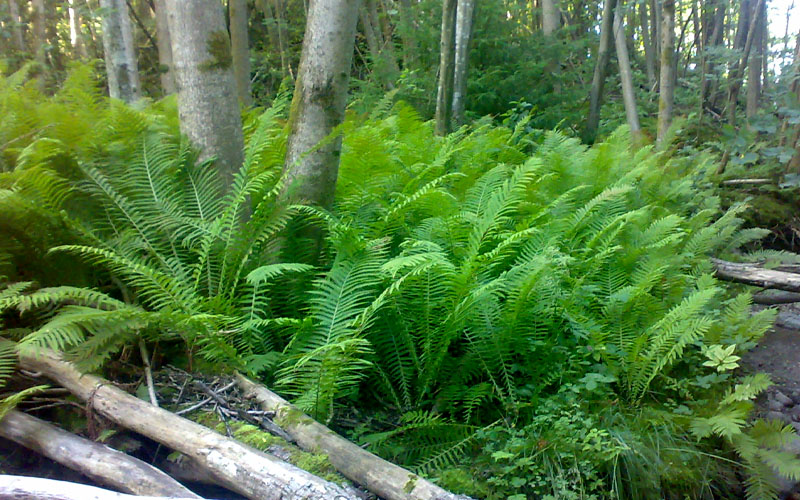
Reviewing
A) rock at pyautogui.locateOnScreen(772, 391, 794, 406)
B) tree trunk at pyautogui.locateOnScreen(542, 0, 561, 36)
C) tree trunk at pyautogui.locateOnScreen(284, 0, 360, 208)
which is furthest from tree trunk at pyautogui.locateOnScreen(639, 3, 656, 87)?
tree trunk at pyautogui.locateOnScreen(284, 0, 360, 208)

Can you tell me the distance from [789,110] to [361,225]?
516 cm

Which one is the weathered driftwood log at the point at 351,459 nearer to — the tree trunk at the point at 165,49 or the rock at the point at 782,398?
the rock at the point at 782,398

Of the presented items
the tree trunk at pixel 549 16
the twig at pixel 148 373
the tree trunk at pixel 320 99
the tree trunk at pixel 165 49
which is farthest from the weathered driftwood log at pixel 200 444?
the tree trunk at pixel 549 16

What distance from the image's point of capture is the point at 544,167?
5535mm

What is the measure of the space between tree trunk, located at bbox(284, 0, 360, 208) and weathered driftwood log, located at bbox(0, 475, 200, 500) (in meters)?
1.99

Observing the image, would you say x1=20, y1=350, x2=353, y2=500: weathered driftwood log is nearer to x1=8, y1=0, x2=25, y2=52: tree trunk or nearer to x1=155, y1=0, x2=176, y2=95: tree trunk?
x1=155, y1=0, x2=176, y2=95: tree trunk

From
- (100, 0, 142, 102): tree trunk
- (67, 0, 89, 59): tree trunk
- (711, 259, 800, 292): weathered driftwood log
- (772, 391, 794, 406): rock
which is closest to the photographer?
(772, 391, 794, 406): rock

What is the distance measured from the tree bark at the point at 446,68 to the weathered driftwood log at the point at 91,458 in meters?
5.58

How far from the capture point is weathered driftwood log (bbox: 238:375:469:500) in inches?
93.0

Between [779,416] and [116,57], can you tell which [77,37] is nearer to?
[116,57]

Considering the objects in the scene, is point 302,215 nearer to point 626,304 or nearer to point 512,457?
point 512,457

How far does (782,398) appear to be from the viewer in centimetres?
421

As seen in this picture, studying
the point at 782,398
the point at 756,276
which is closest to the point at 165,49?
the point at 756,276

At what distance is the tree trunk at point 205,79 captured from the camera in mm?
3828
